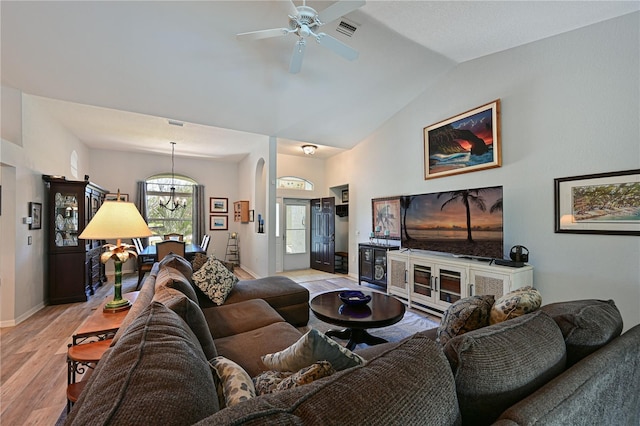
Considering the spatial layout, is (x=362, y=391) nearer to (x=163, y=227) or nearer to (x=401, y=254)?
(x=401, y=254)

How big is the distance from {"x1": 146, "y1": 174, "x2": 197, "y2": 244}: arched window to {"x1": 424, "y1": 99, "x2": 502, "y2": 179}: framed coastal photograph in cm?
610

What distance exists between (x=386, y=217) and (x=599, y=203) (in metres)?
2.90

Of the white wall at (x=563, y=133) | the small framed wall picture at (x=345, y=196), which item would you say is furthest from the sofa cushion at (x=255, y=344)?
the small framed wall picture at (x=345, y=196)

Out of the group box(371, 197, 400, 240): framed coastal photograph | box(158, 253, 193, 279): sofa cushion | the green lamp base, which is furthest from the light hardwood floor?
box(371, 197, 400, 240): framed coastal photograph

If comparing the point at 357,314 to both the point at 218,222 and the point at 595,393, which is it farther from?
the point at 218,222

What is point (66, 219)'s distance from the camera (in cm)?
434

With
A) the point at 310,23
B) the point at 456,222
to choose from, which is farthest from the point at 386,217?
the point at 310,23

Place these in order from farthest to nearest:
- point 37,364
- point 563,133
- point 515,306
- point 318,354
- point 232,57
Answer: point 232,57 → point 563,133 → point 37,364 → point 515,306 → point 318,354

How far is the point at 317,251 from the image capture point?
7.16 m

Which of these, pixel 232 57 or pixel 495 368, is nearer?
pixel 495 368

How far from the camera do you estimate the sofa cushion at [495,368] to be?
0.82 meters

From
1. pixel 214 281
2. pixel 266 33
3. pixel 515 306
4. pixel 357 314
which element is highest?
pixel 266 33

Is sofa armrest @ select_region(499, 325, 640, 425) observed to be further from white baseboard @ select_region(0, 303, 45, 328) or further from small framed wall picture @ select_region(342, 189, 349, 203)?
small framed wall picture @ select_region(342, 189, 349, 203)

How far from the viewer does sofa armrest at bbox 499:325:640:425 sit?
73 centimetres
